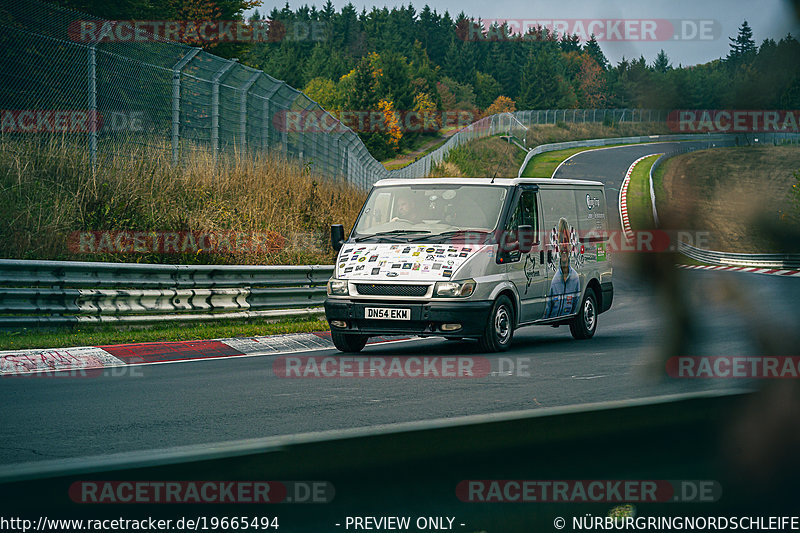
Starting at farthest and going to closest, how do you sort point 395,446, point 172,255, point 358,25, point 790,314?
point 358,25
point 172,255
point 790,314
point 395,446

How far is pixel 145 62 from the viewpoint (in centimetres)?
1923

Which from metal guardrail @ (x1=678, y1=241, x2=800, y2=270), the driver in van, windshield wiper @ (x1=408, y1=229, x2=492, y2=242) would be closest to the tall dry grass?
the driver in van

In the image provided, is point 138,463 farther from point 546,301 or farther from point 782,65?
point 546,301

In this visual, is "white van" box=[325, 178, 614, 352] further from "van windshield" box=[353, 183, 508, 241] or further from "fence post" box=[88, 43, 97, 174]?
"fence post" box=[88, 43, 97, 174]

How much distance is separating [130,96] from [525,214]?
9.45 metres

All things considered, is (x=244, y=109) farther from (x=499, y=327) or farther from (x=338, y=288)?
(x=499, y=327)

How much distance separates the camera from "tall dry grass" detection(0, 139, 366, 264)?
1488 centimetres

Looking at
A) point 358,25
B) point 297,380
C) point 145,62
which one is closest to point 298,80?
point 358,25

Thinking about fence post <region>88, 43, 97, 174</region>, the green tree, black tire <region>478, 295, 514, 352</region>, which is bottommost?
black tire <region>478, 295, 514, 352</region>

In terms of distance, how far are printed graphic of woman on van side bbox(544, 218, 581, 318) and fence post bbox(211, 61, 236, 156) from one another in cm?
979

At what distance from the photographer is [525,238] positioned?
12.9 m

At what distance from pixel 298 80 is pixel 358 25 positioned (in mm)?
46197

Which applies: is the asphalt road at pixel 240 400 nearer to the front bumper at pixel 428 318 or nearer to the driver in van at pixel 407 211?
the front bumper at pixel 428 318

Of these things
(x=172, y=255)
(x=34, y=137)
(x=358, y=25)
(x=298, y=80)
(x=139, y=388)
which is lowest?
(x=139, y=388)
